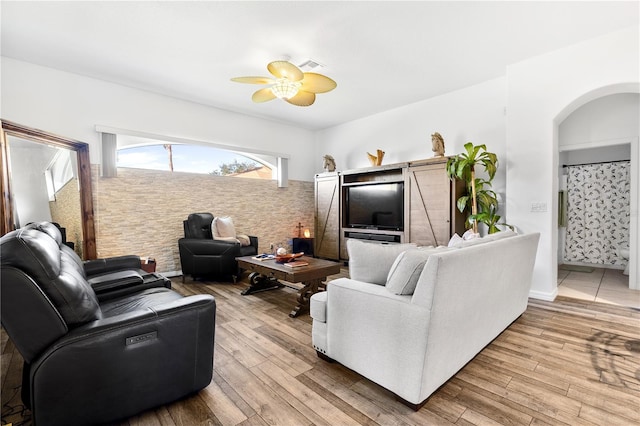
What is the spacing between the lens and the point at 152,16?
102 inches

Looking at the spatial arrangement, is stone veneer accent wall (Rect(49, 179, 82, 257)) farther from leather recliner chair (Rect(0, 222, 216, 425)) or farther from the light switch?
the light switch

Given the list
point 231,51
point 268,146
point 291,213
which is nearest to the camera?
point 231,51

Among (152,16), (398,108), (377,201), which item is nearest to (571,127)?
(398,108)

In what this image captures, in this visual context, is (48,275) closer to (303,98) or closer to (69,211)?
(303,98)

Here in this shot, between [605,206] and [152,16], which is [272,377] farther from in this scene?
[605,206]

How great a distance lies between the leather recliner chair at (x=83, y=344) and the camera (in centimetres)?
121

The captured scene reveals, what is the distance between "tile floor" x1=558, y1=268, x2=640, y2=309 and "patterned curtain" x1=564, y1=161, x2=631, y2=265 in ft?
1.63

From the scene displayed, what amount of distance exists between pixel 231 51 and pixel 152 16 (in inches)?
31.7

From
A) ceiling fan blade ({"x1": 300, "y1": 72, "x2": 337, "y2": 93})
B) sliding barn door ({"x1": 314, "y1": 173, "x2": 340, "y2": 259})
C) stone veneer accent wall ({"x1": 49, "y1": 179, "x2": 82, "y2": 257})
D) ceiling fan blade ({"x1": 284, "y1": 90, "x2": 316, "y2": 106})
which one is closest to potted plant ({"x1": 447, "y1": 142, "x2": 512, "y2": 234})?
ceiling fan blade ({"x1": 300, "y1": 72, "x2": 337, "y2": 93})

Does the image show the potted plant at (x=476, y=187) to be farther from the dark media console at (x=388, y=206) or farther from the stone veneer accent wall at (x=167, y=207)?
the stone veneer accent wall at (x=167, y=207)

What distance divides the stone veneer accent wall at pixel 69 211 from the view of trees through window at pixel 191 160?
26.9 inches

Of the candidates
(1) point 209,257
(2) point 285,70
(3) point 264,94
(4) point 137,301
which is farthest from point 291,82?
(1) point 209,257

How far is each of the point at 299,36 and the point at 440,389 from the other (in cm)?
325

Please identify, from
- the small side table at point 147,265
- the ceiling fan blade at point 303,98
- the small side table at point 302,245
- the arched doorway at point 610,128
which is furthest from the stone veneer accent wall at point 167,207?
the arched doorway at point 610,128
